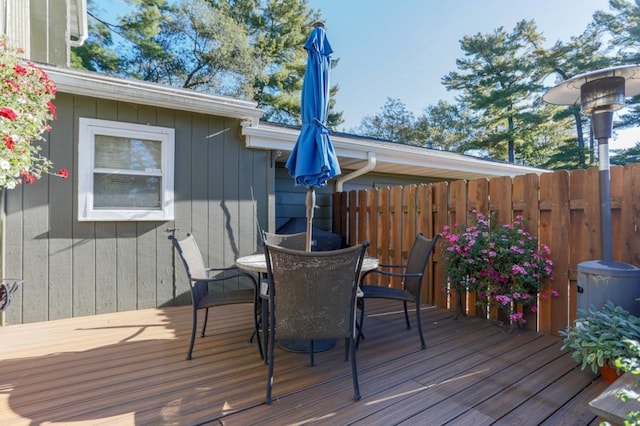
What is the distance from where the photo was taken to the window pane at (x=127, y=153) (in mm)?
3713

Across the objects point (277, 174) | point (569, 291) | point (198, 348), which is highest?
point (277, 174)

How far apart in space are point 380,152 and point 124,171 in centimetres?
377

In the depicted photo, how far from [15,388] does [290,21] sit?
1598cm

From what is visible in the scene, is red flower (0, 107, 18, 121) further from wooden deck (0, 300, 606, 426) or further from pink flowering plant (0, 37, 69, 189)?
wooden deck (0, 300, 606, 426)

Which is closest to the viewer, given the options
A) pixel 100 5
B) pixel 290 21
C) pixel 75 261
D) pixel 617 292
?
pixel 617 292

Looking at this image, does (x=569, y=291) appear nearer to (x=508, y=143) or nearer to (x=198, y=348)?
(x=198, y=348)

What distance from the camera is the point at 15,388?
209 centimetres

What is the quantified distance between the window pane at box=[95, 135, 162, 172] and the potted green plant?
174 inches

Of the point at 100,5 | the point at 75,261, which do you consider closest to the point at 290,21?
the point at 100,5

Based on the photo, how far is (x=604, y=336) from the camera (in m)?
Result: 2.03

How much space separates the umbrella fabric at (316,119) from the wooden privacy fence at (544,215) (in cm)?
193

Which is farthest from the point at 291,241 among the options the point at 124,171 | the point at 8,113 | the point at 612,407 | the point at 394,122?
the point at 394,122

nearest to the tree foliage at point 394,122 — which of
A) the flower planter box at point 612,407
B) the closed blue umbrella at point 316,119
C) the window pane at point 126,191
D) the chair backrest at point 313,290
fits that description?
the window pane at point 126,191

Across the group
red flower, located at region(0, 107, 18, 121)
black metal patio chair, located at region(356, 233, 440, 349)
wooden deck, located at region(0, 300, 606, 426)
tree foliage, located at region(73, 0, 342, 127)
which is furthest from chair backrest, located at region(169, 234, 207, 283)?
tree foliage, located at region(73, 0, 342, 127)
